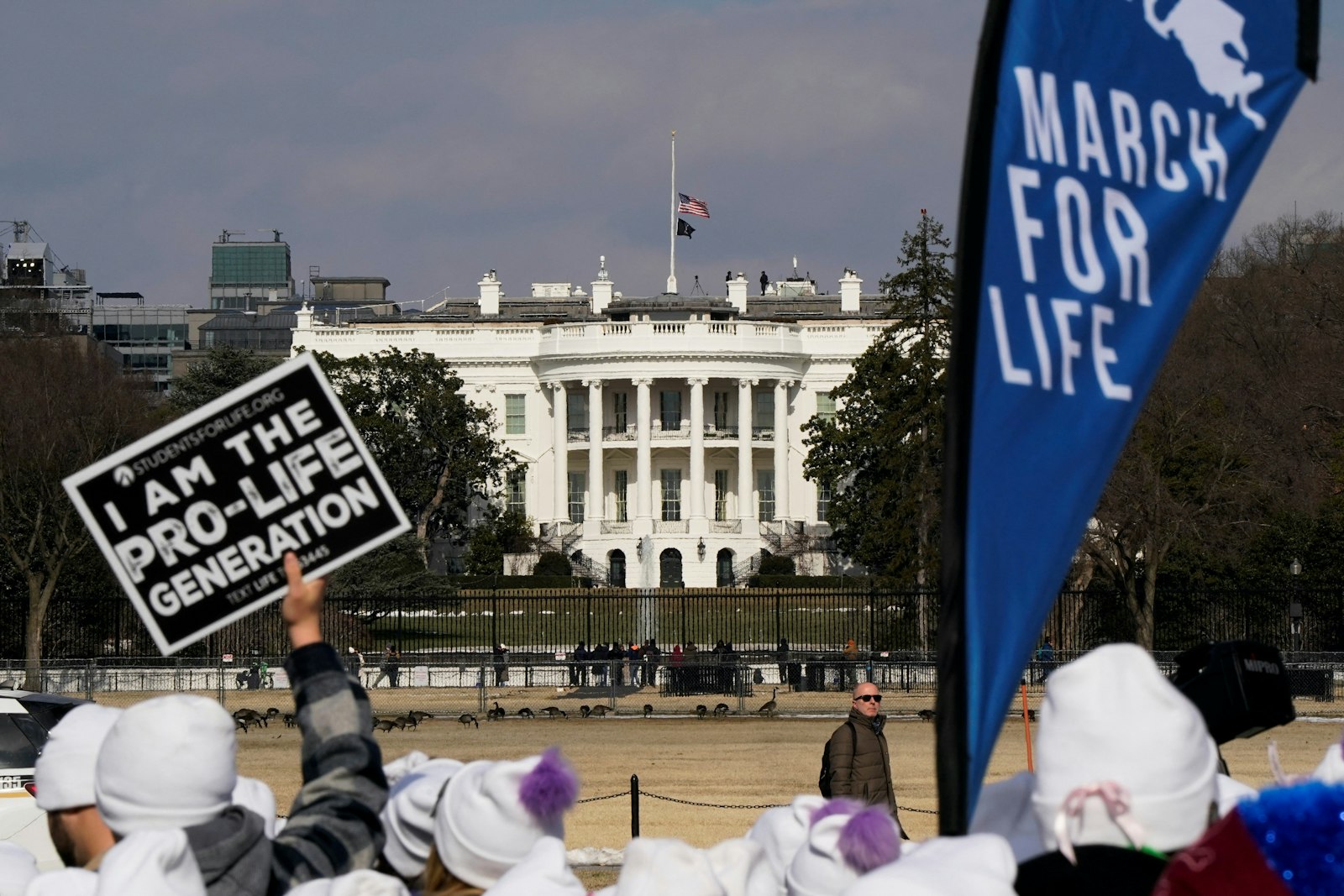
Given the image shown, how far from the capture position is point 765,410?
92.9 meters

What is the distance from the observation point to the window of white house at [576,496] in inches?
3642

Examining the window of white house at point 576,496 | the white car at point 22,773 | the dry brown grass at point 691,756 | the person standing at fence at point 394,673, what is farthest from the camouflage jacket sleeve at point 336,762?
the window of white house at point 576,496

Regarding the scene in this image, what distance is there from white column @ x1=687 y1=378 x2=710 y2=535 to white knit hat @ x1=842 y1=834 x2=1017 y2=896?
276 feet

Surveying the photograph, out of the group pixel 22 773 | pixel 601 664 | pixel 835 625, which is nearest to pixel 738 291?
pixel 835 625

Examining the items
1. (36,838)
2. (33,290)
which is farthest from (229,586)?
(33,290)

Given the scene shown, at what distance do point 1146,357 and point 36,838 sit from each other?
33.9 ft

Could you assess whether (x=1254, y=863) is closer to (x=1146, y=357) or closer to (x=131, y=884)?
A: (x=1146, y=357)

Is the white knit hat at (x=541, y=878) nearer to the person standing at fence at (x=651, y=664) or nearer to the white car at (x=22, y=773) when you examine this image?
the white car at (x=22, y=773)

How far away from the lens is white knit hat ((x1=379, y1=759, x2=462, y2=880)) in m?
4.24

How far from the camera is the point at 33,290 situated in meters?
107

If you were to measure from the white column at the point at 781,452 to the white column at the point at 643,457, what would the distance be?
5.97 m

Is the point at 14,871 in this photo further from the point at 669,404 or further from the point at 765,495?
the point at 669,404

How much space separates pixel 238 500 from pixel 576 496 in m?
88.7

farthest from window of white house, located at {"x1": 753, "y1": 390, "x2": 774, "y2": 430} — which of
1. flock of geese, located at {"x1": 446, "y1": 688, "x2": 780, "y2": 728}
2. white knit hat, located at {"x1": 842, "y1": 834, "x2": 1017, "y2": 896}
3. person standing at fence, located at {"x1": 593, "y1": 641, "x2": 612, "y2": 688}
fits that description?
white knit hat, located at {"x1": 842, "y1": 834, "x2": 1017, "y2": 896}
